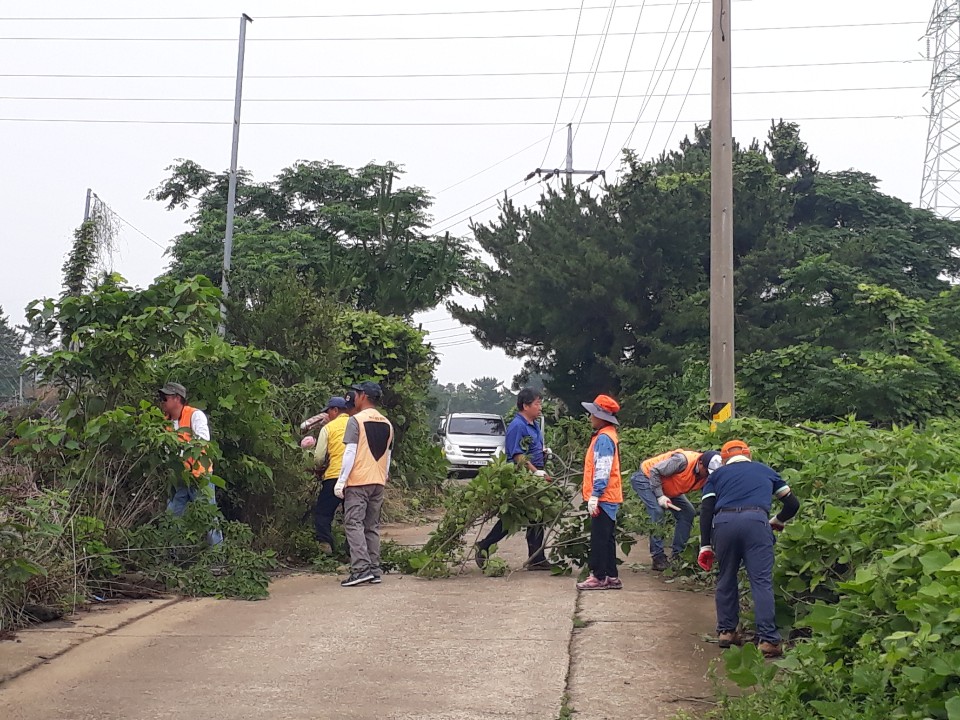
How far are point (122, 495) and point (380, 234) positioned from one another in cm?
1521

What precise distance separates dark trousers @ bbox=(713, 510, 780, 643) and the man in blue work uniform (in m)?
3.87

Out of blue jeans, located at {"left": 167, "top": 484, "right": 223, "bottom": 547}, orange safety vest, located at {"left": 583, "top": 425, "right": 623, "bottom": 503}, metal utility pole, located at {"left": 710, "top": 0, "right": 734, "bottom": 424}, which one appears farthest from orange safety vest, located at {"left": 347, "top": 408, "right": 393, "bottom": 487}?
metal utility pole, located at {"left": 710, "top": 0, "right": 734, "bottom": 424}

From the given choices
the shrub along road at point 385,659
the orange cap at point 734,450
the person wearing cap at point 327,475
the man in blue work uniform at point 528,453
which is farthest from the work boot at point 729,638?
the person wearing cap at point 327,475

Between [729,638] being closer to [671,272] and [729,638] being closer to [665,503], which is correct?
[665,503]

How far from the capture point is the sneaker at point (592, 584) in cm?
990

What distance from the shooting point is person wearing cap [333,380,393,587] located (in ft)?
33.8

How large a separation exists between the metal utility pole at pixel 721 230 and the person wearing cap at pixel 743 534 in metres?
6.34

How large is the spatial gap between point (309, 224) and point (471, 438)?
1535 cm

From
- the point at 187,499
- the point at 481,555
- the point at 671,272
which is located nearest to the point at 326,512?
the point at 481,555

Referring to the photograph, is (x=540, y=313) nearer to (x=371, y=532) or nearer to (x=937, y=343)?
(x=937, y=343)

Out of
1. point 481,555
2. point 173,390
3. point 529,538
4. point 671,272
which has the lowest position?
point 481,555

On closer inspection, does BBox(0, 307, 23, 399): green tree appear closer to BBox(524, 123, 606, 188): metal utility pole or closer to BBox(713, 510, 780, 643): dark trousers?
BBox(524, 123, 606, 188): metal utility pole

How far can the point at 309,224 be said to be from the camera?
138ft

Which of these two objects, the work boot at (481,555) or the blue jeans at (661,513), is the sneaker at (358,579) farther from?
the blue jeans at (661,513)
